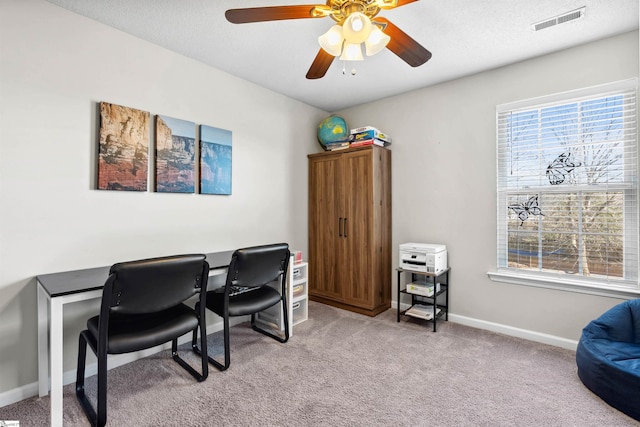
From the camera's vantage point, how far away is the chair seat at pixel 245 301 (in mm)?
2344

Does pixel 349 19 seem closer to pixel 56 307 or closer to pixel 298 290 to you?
pixel 56 307

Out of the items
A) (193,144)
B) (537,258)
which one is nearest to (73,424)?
(193,144)

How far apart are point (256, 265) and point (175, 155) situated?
1203 mm

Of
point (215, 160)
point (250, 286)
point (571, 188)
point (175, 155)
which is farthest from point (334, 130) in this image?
point (571, 188)

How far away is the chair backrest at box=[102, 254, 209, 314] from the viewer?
165cm

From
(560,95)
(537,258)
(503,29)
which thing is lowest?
(537,258)

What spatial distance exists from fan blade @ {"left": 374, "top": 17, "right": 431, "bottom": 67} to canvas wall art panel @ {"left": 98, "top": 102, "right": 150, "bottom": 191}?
1919mm

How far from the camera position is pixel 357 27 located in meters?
1.53

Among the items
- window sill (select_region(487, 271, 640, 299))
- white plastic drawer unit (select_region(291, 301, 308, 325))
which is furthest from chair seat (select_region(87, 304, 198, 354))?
window sill (select_region(487, 271, 640, 299))

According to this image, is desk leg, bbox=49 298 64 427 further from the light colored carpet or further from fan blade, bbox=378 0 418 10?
fan blade, bbox=378 0 418 10

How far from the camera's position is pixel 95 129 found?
7.37ft

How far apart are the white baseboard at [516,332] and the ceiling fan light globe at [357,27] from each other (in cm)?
282

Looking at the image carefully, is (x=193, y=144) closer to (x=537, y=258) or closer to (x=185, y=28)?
(x=185, y=28)

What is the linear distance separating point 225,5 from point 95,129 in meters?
1.28
